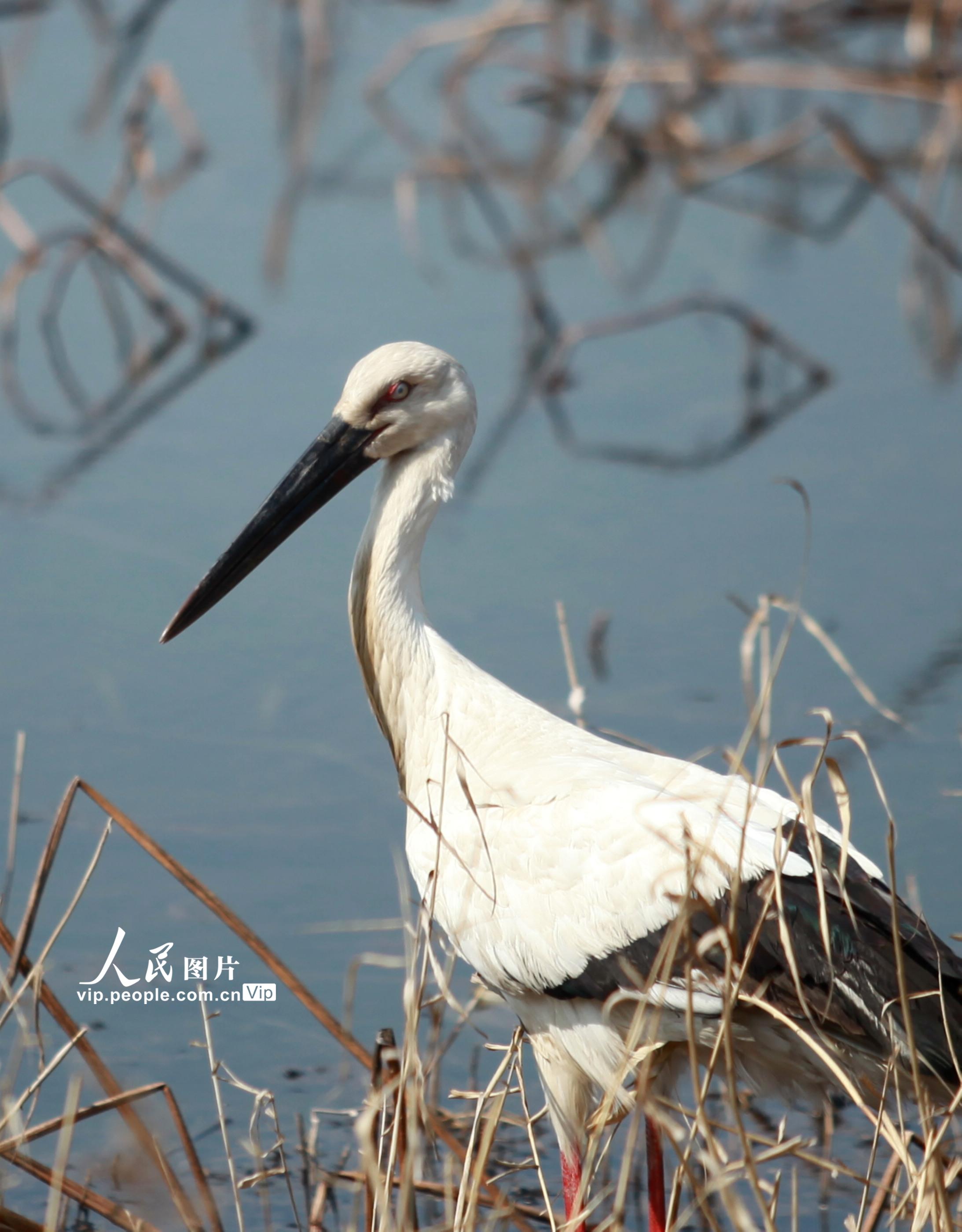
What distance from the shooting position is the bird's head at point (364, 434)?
4.16 meters

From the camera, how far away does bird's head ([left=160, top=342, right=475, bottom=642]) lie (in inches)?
164

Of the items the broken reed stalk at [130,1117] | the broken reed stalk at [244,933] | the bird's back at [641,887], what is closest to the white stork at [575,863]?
the bird's back at [641,887]

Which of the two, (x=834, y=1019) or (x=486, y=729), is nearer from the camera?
(x=834, y=1019)

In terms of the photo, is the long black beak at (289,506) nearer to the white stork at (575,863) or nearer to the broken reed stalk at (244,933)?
the white stork at (575,863)

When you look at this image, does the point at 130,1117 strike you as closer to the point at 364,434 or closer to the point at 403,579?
the point at 403,579

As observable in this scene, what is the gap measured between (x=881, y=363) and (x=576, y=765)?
5.60m

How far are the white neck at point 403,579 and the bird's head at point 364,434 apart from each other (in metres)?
0.05

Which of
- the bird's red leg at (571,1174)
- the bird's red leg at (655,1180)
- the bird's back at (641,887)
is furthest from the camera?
the bird's red leg at (571,1174)

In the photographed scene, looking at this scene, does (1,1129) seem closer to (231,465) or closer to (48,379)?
(231,465)

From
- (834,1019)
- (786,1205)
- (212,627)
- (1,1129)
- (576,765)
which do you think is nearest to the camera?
(1,1129)

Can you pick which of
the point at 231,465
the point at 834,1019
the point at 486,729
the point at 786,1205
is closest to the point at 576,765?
the point at 486,729

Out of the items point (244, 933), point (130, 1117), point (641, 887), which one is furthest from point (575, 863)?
point (130, 1117)

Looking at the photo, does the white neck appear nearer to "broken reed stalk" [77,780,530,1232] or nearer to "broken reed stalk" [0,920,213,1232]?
"broken reed stalk" [77,780,530,1232]

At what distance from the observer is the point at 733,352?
29.6 ft
